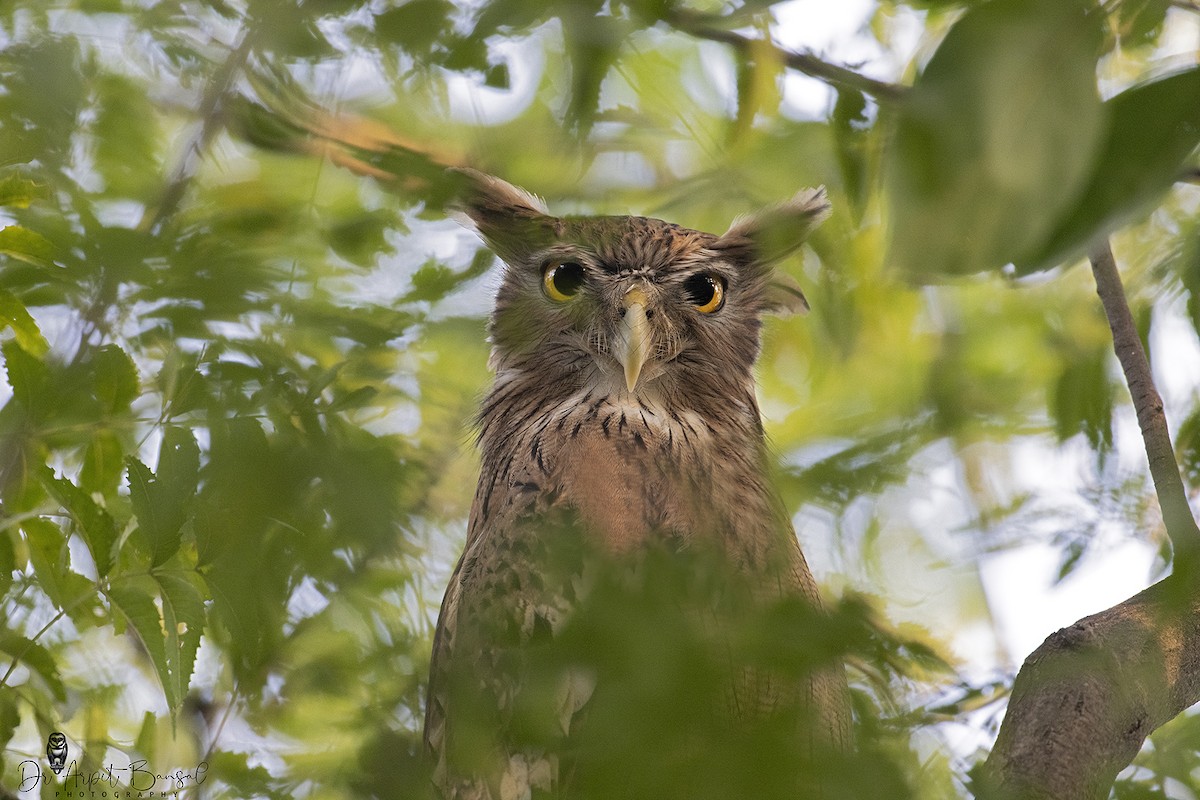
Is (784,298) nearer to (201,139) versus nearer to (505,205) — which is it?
(505,205)

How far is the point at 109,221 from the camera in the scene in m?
1.25

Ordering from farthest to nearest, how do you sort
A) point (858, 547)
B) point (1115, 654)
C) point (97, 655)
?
point (97, 655), point (1115, 654), point (858, 547)

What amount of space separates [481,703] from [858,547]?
0.52m

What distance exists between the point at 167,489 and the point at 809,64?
3.07 ft

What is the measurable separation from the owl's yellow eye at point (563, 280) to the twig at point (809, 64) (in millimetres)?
1035

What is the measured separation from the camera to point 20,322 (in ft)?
4.86

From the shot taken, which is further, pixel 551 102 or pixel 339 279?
pixel 551 102

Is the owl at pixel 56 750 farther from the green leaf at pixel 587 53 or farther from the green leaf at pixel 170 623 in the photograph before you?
the green leaf at pixel 587 53

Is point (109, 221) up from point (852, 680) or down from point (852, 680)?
up

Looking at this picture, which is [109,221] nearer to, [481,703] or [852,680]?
[481,703]

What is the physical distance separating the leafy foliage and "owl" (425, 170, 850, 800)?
0.03 m

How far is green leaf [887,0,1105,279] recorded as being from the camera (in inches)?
35.2

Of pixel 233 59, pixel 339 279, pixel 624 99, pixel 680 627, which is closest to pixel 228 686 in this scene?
pixel 339 279

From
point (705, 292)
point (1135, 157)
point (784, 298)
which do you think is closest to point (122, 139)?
point (1135, 157)
